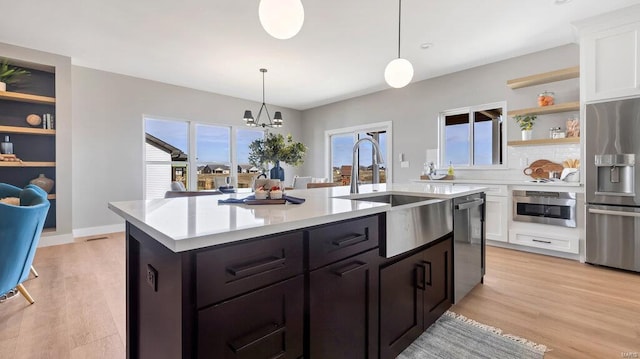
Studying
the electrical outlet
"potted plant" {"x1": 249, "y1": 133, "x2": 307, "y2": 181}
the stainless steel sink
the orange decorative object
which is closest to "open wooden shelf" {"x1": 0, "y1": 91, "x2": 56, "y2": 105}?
"potted plant" {"x1": 249, "y1": 133, "x2": 307, "y2": 181}

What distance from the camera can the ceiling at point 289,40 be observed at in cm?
290

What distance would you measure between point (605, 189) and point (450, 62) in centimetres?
254

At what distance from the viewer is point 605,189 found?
3012 mm

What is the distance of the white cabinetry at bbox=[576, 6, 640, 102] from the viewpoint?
114 inches

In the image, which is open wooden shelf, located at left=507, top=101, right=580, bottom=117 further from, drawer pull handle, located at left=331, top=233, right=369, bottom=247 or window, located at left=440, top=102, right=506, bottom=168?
drawer pull handle, located at left=331, top=233, right=369, bottom=247

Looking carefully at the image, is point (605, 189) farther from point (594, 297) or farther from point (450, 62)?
point (450, 62)

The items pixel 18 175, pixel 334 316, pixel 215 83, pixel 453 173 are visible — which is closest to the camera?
pixel 334 316

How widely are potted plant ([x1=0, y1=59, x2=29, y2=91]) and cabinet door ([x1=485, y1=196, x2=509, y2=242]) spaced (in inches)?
256

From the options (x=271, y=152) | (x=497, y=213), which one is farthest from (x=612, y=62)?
(x=271, y=152)

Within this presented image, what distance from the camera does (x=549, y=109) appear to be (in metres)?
3.62

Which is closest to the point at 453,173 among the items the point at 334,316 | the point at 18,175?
the point at 334,316

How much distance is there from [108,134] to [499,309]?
5864mm

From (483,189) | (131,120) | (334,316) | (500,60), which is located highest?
(500,60)

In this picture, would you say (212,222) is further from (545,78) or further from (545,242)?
(545,78)
